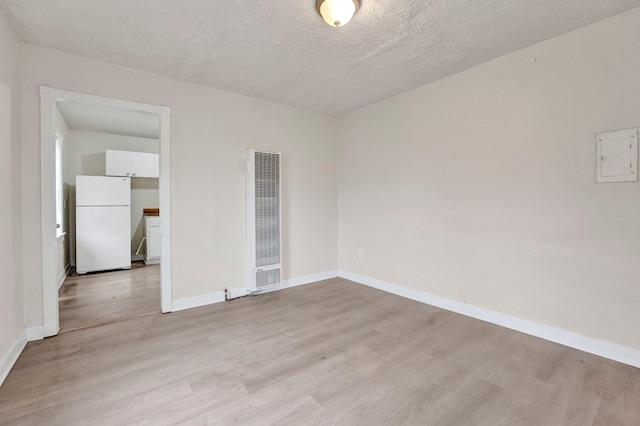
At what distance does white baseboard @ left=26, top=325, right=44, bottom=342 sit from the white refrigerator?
2.73 meters

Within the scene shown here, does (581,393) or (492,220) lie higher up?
(492,220)

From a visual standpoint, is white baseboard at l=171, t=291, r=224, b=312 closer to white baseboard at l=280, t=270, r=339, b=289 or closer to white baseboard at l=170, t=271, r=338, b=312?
white baseboard at l=170, t=271, r=338, b=312

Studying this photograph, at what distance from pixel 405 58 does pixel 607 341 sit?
2861 millimetres

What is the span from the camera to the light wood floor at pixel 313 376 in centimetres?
158

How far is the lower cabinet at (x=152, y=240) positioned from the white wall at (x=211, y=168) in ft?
9.27

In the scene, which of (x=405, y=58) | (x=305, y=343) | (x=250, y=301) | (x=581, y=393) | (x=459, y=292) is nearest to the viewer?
(x=581, y=393)

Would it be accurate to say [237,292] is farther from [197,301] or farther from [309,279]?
[309,279]

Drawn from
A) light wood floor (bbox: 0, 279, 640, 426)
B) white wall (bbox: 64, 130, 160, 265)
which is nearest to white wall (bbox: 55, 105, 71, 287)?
white wall (bbox: 64, 130, 160, 265)

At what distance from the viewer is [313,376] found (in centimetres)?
193

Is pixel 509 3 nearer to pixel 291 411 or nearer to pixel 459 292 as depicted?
pixel 459 292

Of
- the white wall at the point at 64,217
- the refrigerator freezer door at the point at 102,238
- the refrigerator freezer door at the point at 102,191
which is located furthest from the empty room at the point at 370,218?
the refrigerator freezer door at the point at 102,191

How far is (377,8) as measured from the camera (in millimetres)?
1963

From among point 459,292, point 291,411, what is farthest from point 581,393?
point 291,411

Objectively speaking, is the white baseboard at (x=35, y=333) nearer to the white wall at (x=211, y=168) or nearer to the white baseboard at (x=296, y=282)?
the white wall at (x=211, y=168)
